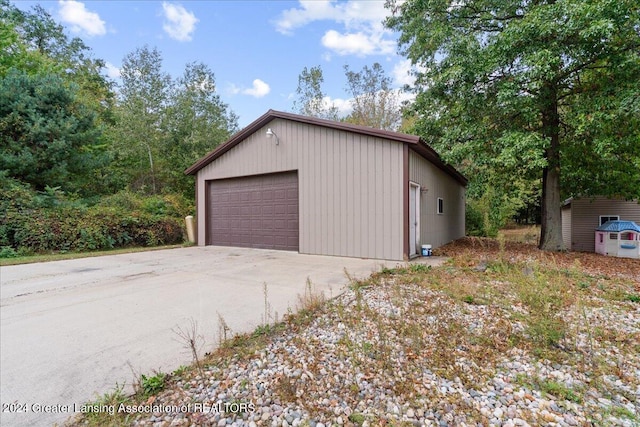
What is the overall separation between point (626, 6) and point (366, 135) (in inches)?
202

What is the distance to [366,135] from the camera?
22.3 ft

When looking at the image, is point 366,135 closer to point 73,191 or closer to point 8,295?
point 8,295

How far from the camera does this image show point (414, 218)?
23.3ft

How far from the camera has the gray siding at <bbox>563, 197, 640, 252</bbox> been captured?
34.0 feet

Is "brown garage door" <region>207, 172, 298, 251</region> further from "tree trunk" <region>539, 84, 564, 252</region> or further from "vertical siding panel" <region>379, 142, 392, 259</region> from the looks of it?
"tree trunk" <region>539, 84, 564, 252</region>

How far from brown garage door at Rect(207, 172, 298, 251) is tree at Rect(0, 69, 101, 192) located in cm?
611

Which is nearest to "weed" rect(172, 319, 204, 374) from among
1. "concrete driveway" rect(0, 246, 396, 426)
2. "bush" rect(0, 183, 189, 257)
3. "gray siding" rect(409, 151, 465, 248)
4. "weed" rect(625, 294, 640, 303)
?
"concrete driveway" rect(0, 246, 396, 426)

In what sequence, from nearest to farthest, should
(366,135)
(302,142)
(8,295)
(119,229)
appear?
(8,295) < (366,135) < (302,142) < (119,229)

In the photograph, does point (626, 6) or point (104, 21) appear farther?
point (104, 21)

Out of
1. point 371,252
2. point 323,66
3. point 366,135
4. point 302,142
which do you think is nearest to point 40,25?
point 323,66

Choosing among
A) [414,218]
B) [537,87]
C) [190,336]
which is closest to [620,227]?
[537,87]

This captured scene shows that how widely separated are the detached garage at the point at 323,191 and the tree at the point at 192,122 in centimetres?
616

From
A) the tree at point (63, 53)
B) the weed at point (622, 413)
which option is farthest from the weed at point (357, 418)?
the tree at point (63, 53)

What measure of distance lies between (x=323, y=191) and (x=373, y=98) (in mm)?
13307
